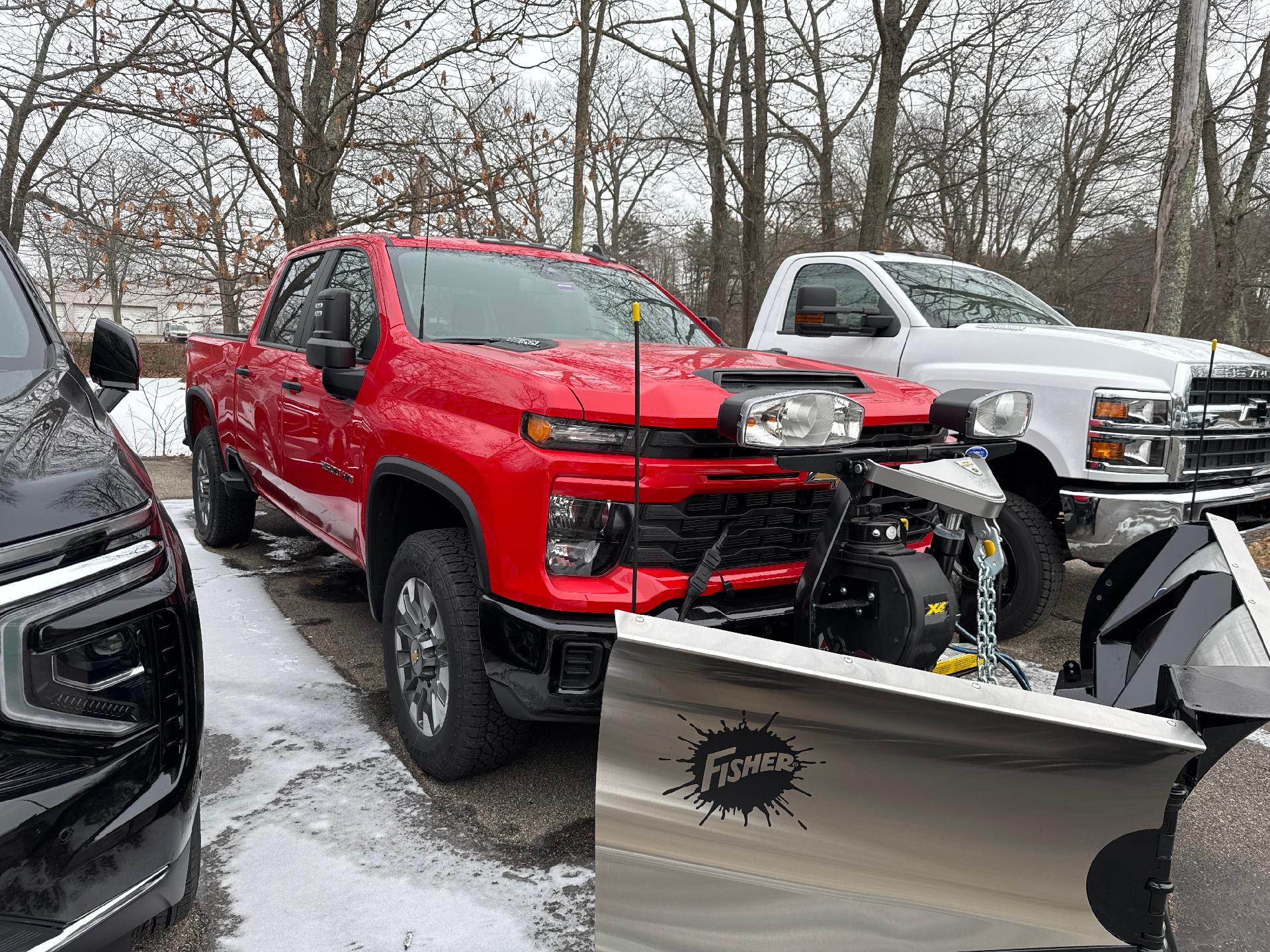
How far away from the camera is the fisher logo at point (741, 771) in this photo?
1688mm

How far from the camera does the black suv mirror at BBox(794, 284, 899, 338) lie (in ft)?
14.5

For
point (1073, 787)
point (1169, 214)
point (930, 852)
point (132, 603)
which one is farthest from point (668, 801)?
point (1169, 214)

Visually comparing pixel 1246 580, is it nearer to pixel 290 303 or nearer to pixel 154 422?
pixel 290 303

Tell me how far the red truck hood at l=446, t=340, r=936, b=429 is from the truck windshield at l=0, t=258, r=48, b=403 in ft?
4.05

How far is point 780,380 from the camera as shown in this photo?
2764 millimetres

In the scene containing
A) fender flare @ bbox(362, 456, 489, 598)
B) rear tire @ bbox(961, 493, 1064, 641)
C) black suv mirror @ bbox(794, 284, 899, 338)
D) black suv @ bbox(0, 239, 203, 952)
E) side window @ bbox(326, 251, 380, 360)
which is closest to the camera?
black suv @ bbox(0, 239, 203, 952)

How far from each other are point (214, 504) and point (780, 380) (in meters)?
4.37

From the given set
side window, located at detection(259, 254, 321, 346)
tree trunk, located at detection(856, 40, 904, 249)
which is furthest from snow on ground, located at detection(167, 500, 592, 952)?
tree trunk, located at detection(856, 40, 904, 249)

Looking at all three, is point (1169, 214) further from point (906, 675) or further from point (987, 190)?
point (987, 190)

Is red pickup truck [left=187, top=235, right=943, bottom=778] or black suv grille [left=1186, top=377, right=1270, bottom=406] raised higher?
black suv grille [left=1186, top=377, right=1270, bottom=406]

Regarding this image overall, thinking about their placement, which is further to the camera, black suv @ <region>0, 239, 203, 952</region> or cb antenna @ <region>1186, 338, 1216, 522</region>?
cb antenna @ <region>1186, 338, 1216, 522</region>

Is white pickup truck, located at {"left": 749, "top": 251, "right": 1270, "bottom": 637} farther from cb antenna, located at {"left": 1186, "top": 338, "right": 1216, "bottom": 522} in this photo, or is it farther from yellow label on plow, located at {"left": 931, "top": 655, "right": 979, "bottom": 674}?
yellow label on plow, located at {"left": 931, "top": 655, "right": 979, "bottom": 674}

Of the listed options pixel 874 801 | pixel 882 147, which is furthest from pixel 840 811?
pixel 882 147

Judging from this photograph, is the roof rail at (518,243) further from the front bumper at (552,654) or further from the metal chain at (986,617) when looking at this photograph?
the metal chain at (986,617)
